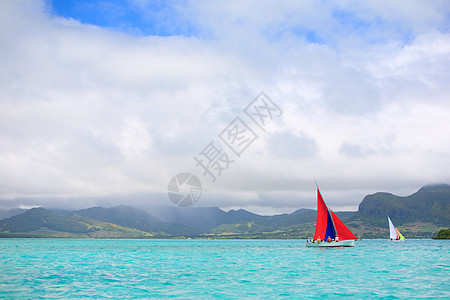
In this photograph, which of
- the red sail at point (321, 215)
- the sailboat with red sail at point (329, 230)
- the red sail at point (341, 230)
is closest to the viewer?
the red sail at point (321, 215)

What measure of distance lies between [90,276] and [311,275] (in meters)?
28.1

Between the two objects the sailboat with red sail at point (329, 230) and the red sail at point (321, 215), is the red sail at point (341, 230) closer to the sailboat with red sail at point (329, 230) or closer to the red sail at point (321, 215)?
the sailboat with red sail at point (329, 230)

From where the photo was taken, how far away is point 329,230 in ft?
400

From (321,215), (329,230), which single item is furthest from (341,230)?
(321,215)

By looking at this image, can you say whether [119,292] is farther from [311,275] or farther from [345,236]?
[345,236]

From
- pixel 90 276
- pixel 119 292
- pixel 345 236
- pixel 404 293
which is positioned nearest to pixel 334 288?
pixel 404 293

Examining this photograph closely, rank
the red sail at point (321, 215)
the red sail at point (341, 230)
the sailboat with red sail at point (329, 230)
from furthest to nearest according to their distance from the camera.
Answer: the red sail at point (341, 230) < the sailboat with red sail at point (329, 230) < the red sail at point (321, 215)

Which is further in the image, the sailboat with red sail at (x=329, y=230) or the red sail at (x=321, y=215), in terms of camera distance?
the sailboat with red sail at (x=329, y=230)

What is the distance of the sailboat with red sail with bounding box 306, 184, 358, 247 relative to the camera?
114438mm

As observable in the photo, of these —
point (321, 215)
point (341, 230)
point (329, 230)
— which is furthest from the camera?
point (341, 230)

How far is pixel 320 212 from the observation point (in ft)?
379

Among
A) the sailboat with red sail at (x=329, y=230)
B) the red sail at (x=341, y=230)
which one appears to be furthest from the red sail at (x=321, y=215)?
the red sail at (x=341, y=230)

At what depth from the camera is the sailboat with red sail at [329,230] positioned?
114 metres

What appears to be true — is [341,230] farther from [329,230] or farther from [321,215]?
[321,215]
